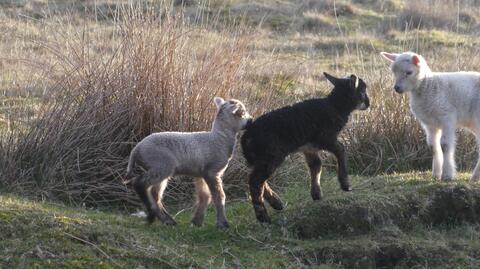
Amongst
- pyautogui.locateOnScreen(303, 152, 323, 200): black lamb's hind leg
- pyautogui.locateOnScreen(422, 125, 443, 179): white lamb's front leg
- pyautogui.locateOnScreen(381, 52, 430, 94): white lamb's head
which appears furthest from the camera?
pyautogui.locateOnScreen(422, 125, 443, 179): white lamb's front leg

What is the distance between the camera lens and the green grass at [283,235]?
6.57m

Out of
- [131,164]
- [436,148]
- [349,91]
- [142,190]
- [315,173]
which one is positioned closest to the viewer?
[142,190]

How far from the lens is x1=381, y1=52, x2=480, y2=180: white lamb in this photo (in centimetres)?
916

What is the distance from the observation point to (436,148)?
9.40 m

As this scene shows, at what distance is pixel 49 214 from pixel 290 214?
6.98 ft

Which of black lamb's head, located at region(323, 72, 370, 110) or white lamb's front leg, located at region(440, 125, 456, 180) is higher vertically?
black lamb's head, located at region(323, 72, 370, 110)

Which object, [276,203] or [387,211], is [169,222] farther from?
[387,211]

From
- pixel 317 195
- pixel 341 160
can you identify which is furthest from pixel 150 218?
pixel 341 160

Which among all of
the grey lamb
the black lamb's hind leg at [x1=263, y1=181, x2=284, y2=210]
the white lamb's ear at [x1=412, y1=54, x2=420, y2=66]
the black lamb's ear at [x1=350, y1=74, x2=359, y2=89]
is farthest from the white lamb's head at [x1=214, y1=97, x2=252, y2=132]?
the white lamb's ear at [x1=412, y1=54, x2=420, y2=66]

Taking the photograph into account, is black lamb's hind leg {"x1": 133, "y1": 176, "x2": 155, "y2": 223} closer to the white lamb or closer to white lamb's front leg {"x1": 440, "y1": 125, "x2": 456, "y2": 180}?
the white lamb

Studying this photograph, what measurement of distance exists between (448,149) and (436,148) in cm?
22

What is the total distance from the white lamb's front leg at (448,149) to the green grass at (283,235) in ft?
1.33

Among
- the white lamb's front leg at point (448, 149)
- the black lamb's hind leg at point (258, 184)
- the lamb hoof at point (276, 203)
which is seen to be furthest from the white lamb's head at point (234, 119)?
the white lamb's front leg at point (448, 149)

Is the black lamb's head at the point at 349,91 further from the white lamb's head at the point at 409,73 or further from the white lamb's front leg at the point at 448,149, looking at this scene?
the white lamb's front leg at the point at 448,149
